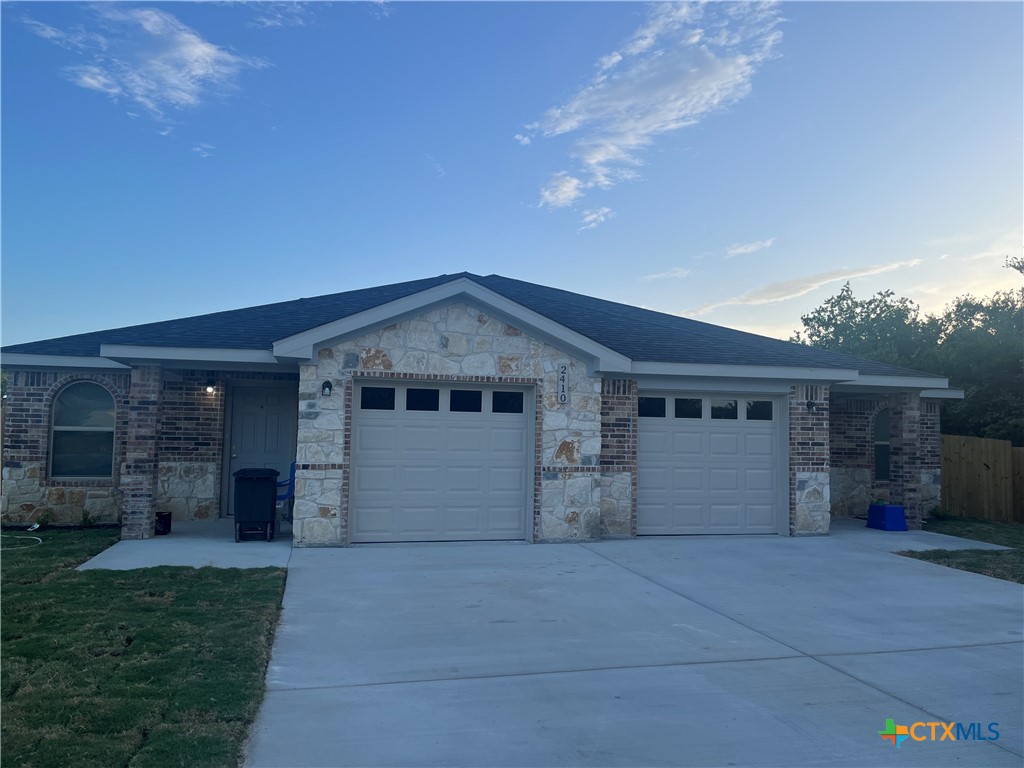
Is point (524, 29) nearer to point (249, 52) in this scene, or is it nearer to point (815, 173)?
point (249, 52)

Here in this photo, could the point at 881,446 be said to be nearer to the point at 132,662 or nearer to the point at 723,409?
the point at 723,409

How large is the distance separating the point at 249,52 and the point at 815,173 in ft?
36.8

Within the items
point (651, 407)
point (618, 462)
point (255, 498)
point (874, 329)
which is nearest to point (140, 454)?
point (255, 498)

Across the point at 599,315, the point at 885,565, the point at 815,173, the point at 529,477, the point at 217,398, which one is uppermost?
the point at 815,173

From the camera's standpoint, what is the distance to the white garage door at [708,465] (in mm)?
12062

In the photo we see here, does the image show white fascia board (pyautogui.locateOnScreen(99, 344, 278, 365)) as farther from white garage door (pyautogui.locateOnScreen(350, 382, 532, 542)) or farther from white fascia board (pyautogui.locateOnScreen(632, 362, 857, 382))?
white fascia board (pyautogui.locateOnScreen(632, 362, 857, 382))

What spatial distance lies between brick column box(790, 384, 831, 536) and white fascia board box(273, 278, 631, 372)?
349 centimetres

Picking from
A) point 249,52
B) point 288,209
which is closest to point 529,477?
point 249,52

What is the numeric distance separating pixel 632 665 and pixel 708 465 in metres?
7.18

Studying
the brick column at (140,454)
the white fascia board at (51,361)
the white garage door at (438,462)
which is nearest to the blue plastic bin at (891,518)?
the white garage door at (438,462)

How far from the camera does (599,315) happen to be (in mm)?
14961

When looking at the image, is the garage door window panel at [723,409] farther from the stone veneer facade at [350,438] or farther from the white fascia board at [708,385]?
the stone veneer facade at [350,438]

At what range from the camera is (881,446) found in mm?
15906

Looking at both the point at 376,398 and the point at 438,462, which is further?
the point at 438,462
